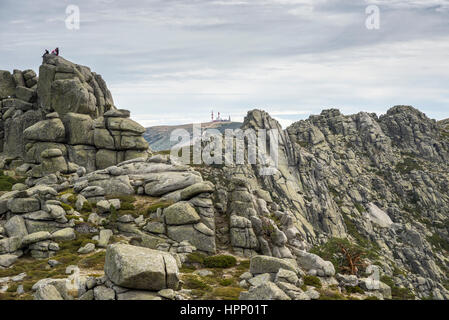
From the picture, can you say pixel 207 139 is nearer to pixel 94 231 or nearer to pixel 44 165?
pixel 44 165

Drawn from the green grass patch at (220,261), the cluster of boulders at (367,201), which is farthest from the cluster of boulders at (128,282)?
the cluster of boulders at (367,201)

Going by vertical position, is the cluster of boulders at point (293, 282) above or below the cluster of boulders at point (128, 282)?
below

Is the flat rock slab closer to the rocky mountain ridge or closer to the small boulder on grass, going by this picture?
the rocky mountain ridge

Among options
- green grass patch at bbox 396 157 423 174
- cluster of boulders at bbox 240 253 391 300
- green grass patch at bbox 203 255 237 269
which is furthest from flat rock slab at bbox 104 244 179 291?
green grass patch at bbox 396 157 423 174

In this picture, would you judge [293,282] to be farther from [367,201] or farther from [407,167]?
[407,167]

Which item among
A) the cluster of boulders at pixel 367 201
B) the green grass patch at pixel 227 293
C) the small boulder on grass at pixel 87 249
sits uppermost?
the small boulder on grass at pixel 87 249

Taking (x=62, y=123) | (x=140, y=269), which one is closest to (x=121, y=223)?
(x=140, y=269)

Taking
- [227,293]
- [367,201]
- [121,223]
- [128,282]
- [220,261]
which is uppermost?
[128,282]

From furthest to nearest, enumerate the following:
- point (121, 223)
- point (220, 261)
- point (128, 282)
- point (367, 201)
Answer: point (367, 201) < point (121, 223) < point (220, 261) < point (128, 282)

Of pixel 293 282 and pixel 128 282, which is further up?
pixel 128 282

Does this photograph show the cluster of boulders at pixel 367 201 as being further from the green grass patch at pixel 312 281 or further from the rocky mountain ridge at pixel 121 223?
the green grass patch at pixel 312 281

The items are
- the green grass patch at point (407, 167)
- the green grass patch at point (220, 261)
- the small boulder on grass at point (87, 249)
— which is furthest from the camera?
the green grass patch at point (407, 167)

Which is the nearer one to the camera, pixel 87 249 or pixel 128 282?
pixel 128 282

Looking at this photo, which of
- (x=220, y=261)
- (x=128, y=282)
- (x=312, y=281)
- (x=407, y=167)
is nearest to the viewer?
(x=128, y=282)
